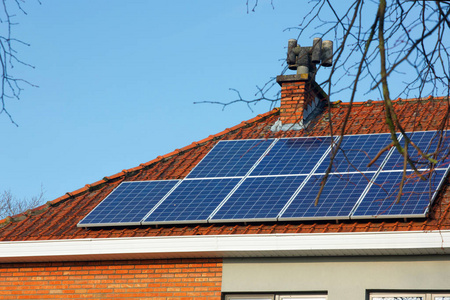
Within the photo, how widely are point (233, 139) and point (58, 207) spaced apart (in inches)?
147

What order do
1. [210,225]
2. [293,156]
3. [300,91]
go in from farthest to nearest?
[300,91]
[293,156]
[210,225]

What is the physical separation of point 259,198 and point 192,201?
1.17 m

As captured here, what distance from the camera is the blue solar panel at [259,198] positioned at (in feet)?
39.6

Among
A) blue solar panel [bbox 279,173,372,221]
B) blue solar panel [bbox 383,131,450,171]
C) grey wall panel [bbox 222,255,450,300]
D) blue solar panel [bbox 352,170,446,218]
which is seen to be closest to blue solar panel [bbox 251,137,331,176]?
blue solar panel [bbox 279,173,372,221]

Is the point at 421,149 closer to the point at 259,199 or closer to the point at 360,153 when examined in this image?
the point at 360,153

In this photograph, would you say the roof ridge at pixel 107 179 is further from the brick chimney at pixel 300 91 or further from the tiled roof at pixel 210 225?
the brick chimney at pixel 300 91

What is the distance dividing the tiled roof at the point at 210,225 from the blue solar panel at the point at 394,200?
17cm

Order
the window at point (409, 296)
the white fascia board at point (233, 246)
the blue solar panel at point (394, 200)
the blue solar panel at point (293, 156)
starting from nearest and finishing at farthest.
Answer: the white fascia board at point (233, 246), the window at point (409, 296), the blue solar panel at point (394, 200), the blue solar panel at point (293, 156)

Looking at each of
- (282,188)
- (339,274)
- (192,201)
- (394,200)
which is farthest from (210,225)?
(394,200)

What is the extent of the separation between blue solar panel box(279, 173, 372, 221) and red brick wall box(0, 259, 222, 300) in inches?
59.0

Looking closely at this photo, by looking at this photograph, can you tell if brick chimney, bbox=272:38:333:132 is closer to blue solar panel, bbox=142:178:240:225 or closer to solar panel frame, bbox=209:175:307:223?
solar panel frame, bbox=209:175:307:223

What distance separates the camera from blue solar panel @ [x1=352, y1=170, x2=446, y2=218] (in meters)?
11.2

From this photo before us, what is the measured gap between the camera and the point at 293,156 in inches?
548

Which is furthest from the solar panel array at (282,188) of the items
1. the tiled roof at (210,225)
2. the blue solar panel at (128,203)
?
the tiled roof at (210,225)
